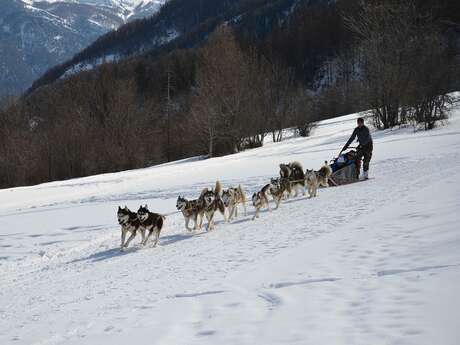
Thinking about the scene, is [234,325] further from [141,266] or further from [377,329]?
[141,266]

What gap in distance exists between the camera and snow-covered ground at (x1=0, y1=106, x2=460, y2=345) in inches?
181

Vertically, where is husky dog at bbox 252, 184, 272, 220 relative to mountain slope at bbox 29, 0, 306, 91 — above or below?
below

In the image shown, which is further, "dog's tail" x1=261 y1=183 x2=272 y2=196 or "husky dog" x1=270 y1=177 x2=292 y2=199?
"husky dog" x1=270 y1=177 x2=292 y2=199

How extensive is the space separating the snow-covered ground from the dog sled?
691 millimetres

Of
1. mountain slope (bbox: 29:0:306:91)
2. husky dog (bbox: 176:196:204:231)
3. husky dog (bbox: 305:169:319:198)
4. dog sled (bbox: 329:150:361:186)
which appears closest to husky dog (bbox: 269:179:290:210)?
husky dog (bbox: 305:169:319:198)

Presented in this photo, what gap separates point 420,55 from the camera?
32.1m

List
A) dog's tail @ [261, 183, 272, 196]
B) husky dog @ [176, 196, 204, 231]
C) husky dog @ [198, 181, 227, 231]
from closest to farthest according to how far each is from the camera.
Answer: husky dog @ [176, 196, 204, 231], husky dog @ [198, 181, 227, 231], dog's tail @ [261, 183, 272, 196]

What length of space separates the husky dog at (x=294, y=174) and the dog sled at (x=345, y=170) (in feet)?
5.23

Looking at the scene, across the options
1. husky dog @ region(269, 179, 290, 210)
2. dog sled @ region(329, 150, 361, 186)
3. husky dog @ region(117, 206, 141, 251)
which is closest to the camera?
husky dog @ region(117, 206, 141, 251)

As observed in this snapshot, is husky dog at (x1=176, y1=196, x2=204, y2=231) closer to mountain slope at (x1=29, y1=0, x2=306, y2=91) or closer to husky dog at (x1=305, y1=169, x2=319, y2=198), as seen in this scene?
husky dog at (x1=305, y1=169, x2=319, y2=198)

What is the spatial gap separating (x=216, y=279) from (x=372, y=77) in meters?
30.3

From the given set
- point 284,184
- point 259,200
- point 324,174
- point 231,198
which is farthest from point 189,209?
point 324,174

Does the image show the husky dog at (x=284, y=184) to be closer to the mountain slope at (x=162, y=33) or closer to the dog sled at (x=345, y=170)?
the dog sled at (x=345, y=170)

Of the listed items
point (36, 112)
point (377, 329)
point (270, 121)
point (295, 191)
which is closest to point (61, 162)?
point (270, 121)
